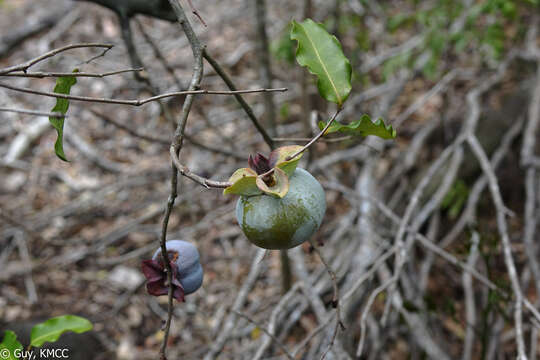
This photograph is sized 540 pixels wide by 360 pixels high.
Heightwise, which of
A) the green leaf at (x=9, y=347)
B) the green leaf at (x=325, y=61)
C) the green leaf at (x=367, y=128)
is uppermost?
the green leaf at (x=325, y=61)

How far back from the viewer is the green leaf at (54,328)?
110 centimetres

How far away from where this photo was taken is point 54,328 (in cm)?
112

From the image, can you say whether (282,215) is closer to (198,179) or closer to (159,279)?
(198,179)

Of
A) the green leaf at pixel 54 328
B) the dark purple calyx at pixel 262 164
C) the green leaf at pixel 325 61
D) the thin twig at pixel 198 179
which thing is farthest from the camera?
the green leaf at pixel 54 328

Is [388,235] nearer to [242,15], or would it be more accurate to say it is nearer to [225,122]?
[225,122]

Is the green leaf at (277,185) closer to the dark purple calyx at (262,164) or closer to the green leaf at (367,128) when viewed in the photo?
the dark purple calyx at (262,164)

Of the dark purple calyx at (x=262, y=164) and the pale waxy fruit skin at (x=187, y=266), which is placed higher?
the dark purple calyx at (x=262, y=164)

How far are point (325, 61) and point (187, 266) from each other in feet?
1.71

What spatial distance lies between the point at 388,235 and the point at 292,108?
67.1 inches

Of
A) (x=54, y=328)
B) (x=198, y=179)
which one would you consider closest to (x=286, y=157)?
(x=198, y=179)

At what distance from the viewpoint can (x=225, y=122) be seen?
10.8ft

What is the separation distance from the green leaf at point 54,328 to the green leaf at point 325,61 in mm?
841

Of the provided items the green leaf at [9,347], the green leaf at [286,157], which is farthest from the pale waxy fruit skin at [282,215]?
the green leaf at [9,347]

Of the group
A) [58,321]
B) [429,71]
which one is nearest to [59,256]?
[58,321]
